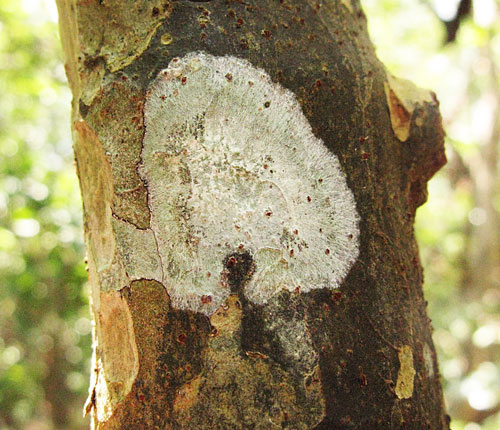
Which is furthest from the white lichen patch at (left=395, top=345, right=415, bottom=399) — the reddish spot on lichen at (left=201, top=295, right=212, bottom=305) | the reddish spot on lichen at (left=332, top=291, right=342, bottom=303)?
the reddish spot on lichen at (left=201, top=295, right=212, bottom=305)

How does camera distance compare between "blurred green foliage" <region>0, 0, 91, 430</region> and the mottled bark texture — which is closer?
the mottled bark texture

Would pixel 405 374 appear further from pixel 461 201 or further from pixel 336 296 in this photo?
pixel 461 201

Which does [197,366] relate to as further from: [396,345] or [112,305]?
[396,345]

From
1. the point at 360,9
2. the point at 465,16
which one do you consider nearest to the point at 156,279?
the point at 360,9

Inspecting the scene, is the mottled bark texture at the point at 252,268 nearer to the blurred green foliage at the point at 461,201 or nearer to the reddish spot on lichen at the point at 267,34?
the reddish spot on lichen at the point at 267,34

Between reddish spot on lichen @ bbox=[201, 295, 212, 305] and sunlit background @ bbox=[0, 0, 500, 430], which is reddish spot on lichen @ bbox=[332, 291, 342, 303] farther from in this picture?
sunlit background @ bbox=[0, 0, 500, 430]

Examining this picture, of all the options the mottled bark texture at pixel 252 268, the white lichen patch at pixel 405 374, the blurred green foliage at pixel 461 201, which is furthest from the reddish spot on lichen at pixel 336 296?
the blurred green foliage at pixel 461 201

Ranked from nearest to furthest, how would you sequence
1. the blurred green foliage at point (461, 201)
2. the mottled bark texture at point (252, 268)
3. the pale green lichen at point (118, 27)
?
the mottled bark texture at point (252, 268) < the pale green lichen at point (118, 27) < the blurred green foliage at point (461, 201)

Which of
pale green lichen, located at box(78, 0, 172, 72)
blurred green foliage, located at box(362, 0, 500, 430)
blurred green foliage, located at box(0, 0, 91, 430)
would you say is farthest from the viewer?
blurred green foliage, located at box(362, 0, 500, 430)
